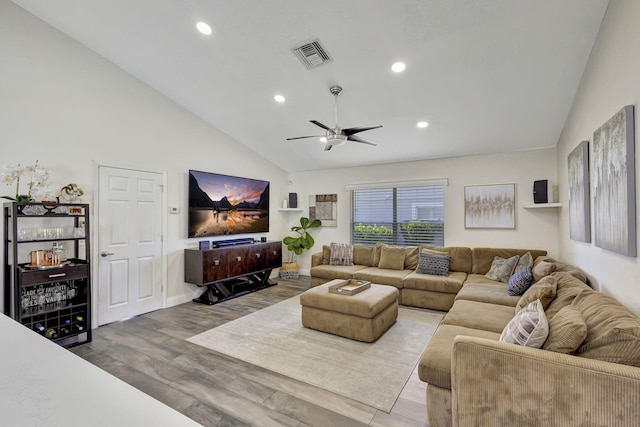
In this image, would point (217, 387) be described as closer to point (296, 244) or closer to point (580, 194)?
point (580, 194)

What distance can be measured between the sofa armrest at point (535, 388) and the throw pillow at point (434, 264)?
3220 mm

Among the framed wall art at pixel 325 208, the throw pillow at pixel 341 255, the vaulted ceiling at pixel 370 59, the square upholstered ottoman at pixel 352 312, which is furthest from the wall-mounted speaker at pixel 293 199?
the square upholstered ottoman at pixel 352 312

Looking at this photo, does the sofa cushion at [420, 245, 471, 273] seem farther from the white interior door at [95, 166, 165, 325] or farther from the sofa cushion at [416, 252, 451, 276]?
the white interior door at [95, 166, 165, 325]

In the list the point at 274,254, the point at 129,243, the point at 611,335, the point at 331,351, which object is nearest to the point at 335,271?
the point at 274,254

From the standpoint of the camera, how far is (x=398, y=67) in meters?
3.26

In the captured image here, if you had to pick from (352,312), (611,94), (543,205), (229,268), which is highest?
(611,94)

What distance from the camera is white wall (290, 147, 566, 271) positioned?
476cm

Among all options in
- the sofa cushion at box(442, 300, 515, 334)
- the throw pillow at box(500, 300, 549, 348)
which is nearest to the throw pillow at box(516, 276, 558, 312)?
the sofa cushion at box(442, 300, 515, 334)

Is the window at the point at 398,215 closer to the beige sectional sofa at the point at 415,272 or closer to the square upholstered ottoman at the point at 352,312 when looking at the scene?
the beige sectional sofa at the point at 415,272

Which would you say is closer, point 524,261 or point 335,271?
point 524,261

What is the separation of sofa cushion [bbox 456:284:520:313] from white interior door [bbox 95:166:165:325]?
4276 millimetres

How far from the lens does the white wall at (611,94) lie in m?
1.91

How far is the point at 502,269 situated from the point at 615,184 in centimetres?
255

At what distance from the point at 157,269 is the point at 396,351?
360 centimetres
